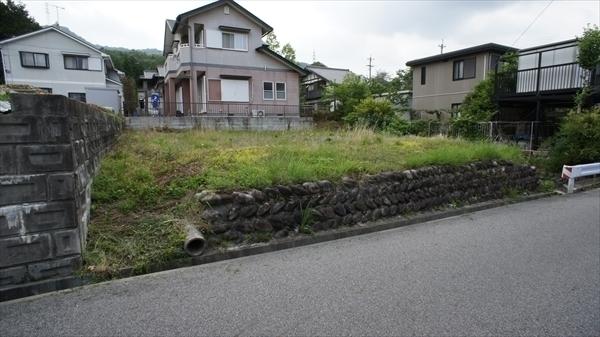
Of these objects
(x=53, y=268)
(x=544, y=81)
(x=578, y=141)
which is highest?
(x=544, y=81)

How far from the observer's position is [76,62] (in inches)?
1064

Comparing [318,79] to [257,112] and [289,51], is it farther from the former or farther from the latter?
[257,112]

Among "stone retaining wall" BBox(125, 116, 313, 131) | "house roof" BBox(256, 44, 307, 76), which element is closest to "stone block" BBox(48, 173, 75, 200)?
"stone retaining wall" BBox(125, 116, 313, 131)

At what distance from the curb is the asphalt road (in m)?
0.11

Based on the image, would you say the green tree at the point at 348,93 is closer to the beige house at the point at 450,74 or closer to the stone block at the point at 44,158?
the beige house at the point at 450,74

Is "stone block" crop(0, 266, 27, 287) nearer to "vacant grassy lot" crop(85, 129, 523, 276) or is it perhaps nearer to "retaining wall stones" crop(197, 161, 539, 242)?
"vacant grassy lot" crop(85, 129, 523, 276)

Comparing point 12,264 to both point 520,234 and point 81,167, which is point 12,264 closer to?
point 81,167

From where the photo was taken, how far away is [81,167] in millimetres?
3645

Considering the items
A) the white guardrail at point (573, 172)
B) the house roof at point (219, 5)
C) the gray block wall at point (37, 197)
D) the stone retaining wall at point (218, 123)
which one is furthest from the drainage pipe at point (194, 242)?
the house roof at point (219, 5)

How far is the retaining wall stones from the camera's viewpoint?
14.2 feet

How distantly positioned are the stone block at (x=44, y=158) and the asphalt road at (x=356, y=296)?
3.75 feet

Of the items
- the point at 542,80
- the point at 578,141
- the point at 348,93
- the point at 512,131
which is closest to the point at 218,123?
the point at 348,93

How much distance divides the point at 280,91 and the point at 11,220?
20512 millimetres

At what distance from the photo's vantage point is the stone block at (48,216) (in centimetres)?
303
